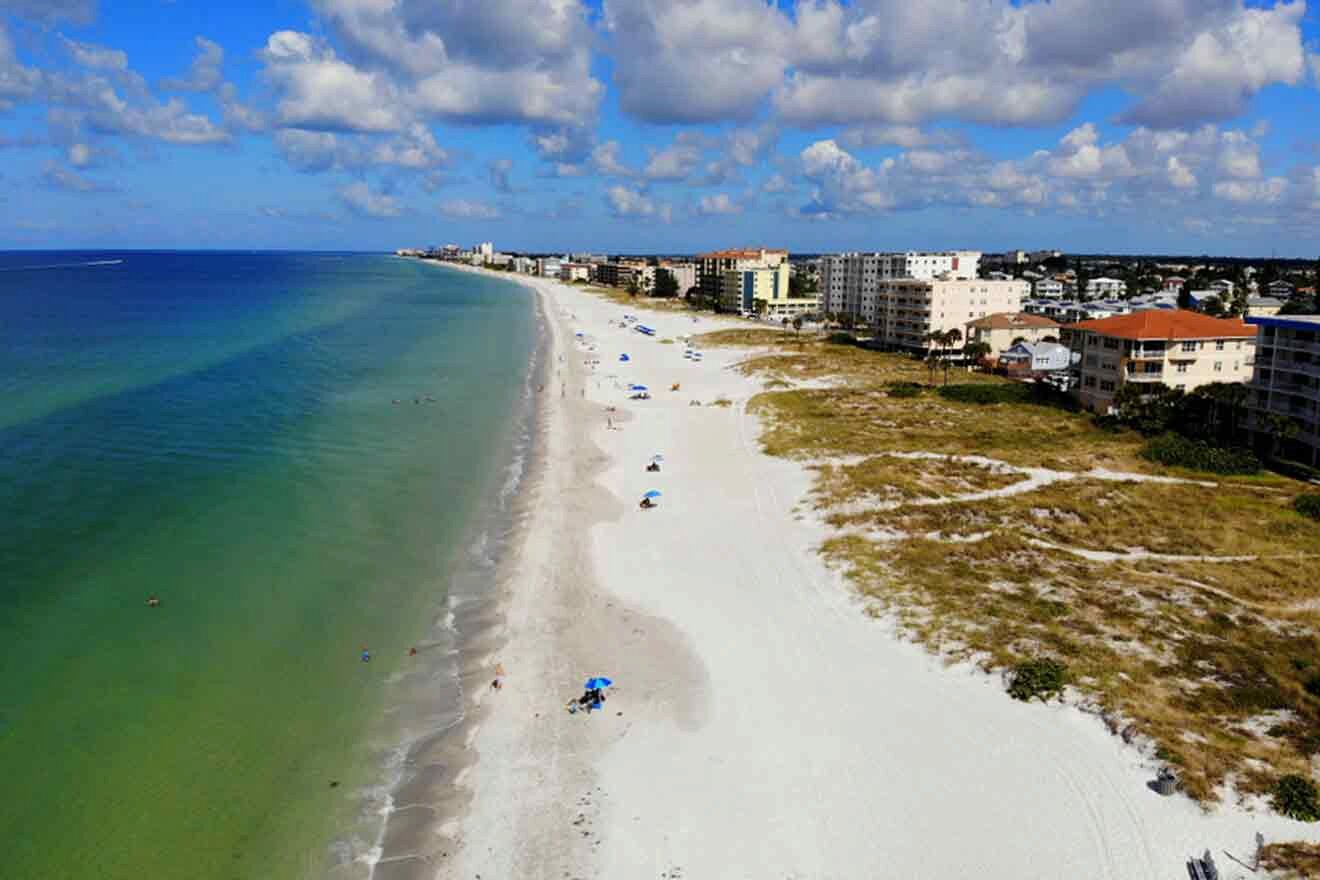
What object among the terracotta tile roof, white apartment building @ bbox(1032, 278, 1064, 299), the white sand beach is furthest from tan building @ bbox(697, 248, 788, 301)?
the white sand beach

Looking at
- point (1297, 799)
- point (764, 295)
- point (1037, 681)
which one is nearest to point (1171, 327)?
point (1037, 681)

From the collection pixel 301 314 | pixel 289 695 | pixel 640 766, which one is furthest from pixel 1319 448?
pixel 301 314

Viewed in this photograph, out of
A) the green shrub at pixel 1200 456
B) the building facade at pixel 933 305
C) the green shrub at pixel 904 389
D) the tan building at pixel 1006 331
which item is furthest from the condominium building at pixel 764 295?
the green shrub at pixel 1200 456

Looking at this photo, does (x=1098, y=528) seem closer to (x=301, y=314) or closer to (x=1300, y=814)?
(x=1300, y=814)

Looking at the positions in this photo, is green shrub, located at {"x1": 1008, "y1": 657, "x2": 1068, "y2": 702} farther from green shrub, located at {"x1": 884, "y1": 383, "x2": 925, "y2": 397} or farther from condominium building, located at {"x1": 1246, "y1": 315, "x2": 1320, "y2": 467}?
green shrub, located at {"x1": 884, "y1": 383, "x2": 925, "y2": 397}

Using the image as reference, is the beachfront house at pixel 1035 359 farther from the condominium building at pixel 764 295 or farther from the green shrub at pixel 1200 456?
the condominium building at pixel 764 295

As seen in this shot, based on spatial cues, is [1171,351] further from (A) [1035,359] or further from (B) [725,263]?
(B) [725,263]
